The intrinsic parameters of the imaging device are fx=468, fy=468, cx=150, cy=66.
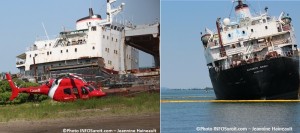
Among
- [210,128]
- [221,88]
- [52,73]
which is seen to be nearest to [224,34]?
[221,88]

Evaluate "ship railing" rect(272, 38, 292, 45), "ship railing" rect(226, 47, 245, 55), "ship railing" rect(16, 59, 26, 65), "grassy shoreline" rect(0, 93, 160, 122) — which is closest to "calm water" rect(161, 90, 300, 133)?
"grassy shoreline" rect(0, 93, 160, 122)

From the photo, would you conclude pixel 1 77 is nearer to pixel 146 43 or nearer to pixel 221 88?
pixel 146 43

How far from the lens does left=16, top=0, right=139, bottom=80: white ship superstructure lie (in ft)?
24.5

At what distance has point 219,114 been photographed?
7578mm

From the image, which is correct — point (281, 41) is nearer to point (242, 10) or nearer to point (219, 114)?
point (242, 10)

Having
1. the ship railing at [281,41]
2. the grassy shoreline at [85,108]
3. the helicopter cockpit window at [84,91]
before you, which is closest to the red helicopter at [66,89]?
the helicopter cockpit window at [84,91]

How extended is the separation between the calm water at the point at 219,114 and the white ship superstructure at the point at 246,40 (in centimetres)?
85

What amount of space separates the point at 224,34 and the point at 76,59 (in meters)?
2.79

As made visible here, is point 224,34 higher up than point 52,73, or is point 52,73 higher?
point 224,34

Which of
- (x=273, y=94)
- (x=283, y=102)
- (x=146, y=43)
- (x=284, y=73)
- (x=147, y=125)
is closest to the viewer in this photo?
(x=147, y=125)

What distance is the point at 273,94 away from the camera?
28.4ft

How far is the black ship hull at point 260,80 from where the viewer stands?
860 centimetres

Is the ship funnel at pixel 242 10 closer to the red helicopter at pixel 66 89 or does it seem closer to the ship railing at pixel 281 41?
the ship railing at pixel 281 41

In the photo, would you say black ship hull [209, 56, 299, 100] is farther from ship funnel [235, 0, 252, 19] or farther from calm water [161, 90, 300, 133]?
ship funnel [235, 0, 252, 19]
